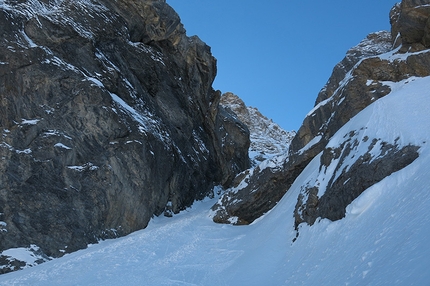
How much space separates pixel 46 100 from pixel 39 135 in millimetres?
2286

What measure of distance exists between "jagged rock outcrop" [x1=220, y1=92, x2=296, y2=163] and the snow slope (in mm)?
60841

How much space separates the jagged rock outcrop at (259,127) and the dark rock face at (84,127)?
165ft

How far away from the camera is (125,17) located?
32125 millimetres

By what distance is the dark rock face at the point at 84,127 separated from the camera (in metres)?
22.0

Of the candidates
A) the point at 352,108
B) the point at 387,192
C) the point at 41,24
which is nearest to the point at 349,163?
the point at 387,192

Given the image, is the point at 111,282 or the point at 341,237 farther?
the point at 111,282

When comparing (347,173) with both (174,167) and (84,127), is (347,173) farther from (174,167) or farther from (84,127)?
(174,167)

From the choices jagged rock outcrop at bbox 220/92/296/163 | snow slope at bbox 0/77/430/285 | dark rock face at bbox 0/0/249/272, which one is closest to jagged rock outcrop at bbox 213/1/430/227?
snow slope at bbox 0/77/430/285

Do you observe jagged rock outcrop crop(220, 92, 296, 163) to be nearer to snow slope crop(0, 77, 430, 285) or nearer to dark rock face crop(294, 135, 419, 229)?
snow slope crop(0, 77, 430, 285)

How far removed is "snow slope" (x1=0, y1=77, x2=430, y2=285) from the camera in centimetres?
803

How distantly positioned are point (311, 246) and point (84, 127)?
16399 millimetres

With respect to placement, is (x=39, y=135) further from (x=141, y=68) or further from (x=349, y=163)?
(x=349, y=163)

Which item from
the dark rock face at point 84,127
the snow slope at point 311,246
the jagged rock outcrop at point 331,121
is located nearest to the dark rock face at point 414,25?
the jagged rock outcrop at point 331,121

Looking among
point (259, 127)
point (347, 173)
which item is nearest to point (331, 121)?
point (347, 173)
